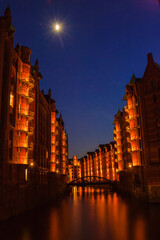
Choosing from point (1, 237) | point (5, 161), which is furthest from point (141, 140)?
point (1, 237)

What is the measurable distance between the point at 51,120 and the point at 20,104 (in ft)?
91.8

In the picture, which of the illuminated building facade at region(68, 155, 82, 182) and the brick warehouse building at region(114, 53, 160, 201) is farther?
the illuminated building facade at region(68, 155, 82, 182)

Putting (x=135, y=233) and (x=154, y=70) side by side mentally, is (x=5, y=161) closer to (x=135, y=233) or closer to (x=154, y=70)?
(x=135, y=233)

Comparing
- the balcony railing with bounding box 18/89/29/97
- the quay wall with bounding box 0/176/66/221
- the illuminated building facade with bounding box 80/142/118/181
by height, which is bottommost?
the quay wall with bounding box 0/176/66/221

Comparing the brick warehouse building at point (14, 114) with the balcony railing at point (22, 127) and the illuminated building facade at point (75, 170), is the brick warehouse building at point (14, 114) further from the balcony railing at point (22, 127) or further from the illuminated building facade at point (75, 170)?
the illuminated building facade at point (75, 170)

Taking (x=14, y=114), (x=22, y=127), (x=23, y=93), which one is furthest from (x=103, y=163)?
(x=14, y=114)

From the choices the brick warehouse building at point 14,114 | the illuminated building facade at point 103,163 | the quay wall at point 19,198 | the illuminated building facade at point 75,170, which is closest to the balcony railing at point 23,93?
the brick warehouse building at point 14,114

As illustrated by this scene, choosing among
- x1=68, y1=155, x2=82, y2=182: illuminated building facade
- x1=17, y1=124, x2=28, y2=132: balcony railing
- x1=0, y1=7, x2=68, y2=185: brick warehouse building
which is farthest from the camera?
x1=68, y1=155, x2=82, y2=182: illuminated building facade

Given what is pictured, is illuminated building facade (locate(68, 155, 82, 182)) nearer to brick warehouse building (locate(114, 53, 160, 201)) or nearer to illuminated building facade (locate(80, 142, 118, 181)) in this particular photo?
illuminated building facade (locate(80, 142, 118, 181))

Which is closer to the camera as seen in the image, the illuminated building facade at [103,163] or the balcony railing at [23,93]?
the balcony railing at [23,93]

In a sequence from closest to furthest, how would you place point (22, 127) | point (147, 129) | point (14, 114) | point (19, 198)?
point (19, 198) → point (14, 114) → point (22, 127) → point (147, 129)

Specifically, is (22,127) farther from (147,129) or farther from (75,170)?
(75,170)

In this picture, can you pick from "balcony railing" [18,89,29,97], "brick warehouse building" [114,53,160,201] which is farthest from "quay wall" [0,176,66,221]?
"brick warehouse building" [114,53,160,201]

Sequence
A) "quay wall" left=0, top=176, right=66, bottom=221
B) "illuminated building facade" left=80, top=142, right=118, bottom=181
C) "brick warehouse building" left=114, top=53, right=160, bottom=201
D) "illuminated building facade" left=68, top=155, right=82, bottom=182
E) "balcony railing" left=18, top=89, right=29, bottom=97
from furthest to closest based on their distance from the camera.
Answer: "illuminated building facade" left=68, top=155, right=82, bottom=182 < "illuminated building facade" left=80, top=142, right=118, bottom=181 < "brick warehouse building" left=114, top=53, right=160, bottom=201 < "balcony railing" left=18, top=89, right=29, bottom=97 < "quay wall" left=0, top=176, right=66, bottom=221
